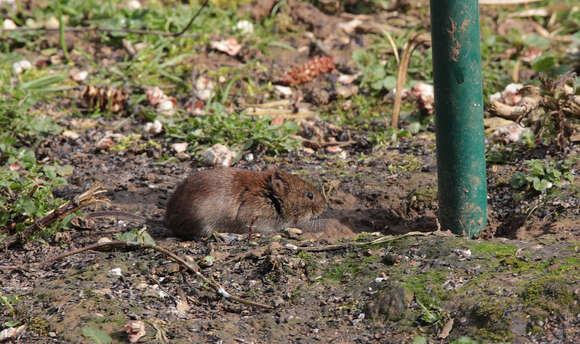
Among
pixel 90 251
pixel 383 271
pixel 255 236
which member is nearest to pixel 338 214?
pixel 255 236

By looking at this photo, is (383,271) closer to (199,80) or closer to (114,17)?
(199,80)

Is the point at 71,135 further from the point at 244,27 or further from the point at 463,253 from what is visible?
the point at 463,253

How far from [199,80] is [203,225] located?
9.56 feet

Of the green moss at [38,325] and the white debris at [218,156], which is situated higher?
the white debris at [218,156]

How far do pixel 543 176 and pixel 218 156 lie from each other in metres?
2.51

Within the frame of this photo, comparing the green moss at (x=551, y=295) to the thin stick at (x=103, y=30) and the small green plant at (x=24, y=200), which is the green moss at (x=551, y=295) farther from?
the thin stick at (x=103, y=30)

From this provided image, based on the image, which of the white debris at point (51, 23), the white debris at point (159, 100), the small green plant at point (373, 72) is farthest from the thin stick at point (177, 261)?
the white debris at point (51, 23)

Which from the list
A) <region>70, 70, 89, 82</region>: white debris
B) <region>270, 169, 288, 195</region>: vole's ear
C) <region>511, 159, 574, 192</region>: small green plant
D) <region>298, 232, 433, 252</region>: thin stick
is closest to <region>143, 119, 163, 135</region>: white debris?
<region>70, 70, 89, 82</region>: white debris

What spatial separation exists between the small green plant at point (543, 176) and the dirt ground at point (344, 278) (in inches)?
3.2

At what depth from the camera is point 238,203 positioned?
444 cm

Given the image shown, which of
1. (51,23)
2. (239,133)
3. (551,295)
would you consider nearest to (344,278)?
(551,295)

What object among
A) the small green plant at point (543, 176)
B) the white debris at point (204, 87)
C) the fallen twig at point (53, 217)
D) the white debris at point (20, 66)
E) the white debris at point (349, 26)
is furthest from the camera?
the white debris at point (349, 26)

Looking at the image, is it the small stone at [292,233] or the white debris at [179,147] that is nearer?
the small stone at [292,233]

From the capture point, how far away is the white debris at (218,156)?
5379mm
